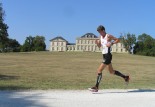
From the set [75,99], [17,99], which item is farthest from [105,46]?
[17,99]

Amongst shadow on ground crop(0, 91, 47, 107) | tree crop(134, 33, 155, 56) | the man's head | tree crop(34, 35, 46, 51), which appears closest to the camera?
shadow on ground crop(0, 91, 47, 107)

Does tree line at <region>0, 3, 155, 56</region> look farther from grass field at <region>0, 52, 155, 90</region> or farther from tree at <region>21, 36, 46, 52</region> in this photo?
grass field at <region>0, 52, 155, 90</region>

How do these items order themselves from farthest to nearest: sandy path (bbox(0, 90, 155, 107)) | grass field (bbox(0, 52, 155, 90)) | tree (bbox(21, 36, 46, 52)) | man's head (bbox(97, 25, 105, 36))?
tree (bbox(21, 36, 46, 52))
grass field (bbox(0, 52, 155, 90))
man's head (bbox(97, 25, 105, 36))
sandy path (bbox(0, 90, 155, 107))

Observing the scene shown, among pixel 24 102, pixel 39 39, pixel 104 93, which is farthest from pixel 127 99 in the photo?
pixel 39 39

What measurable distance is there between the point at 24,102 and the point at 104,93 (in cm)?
275

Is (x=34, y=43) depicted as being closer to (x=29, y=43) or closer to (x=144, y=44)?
(x=29, y=43)

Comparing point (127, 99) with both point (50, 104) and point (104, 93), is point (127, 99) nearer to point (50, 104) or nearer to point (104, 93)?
point (104, 93)

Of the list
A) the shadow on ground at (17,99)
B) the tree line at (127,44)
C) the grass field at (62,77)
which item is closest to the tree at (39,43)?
the tree line at (127,44)

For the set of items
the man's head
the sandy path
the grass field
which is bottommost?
the grass field

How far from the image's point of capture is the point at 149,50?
503 ft

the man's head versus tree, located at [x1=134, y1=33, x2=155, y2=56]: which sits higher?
tree, located at [x1=134, y1=33, x2=155, y2=56]

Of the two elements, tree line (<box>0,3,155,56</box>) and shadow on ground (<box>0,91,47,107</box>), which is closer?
shadow on ground (<box>0,91,47,107</box>)

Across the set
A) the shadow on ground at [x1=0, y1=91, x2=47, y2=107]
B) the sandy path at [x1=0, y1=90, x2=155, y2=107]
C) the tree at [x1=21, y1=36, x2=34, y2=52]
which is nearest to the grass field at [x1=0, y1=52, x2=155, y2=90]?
the shadow on ground at [x1=0, y1=91, x2=47, y2=107]

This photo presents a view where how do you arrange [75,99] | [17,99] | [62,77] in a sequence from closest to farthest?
[17,99], [75,99], [62,77]
